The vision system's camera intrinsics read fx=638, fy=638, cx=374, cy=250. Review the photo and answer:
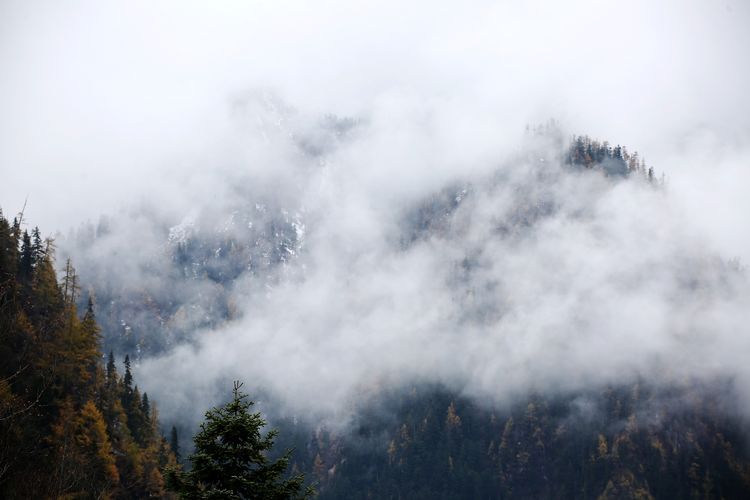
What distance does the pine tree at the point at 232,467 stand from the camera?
22406 mm

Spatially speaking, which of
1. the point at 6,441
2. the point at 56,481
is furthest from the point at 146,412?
the point at 6,441

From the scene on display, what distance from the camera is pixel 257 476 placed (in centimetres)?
2286

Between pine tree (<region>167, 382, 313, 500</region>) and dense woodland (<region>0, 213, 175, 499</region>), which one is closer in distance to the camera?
pine tree (<region>167, 382, 313, 500</region>)

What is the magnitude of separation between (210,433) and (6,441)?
42.4 ft

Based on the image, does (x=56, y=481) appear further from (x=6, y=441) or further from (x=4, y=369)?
(x=4, y=369)

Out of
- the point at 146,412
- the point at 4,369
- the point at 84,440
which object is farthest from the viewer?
the point at 146,412

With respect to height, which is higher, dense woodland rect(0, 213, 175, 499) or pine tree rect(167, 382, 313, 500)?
dense woodland rect(0, 213, 175, 499)

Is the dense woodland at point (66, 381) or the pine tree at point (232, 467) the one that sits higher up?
the dense woodland at point (66, 381)

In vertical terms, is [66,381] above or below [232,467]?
above

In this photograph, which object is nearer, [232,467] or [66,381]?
[232,467]

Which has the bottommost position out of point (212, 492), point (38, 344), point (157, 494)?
point (212, 492)

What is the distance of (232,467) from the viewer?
2284 centimetres

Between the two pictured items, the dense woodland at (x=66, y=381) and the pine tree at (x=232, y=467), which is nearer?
the pine tree at (x=232, y=467)

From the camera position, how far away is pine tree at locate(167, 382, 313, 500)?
22.4 m
